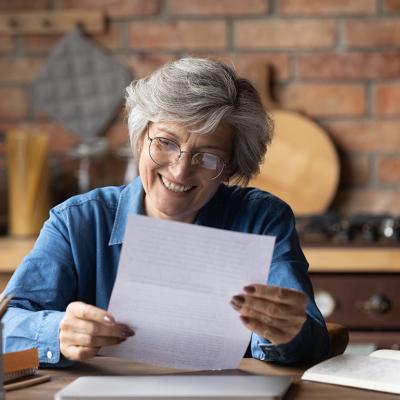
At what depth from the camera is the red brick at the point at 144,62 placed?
9.91 ft

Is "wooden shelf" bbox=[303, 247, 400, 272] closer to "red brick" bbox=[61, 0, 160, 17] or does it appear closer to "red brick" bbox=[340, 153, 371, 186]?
"red brick" bbox=[340, 153, 371, 186]

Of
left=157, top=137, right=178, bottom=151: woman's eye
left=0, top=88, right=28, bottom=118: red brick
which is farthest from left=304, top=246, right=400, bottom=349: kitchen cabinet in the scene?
left=0, top=88, right=28, bottom=118: red brick

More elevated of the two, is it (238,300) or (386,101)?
(386,101)

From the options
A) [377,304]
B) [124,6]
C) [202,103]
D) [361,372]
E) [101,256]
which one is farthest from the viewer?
[124,6]

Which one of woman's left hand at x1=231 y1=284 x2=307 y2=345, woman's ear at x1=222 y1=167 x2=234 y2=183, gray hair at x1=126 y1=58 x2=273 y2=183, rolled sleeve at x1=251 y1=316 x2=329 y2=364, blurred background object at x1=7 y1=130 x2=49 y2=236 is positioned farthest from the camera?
blurred background object at x1=7 y1=130 x2=49 y2=236

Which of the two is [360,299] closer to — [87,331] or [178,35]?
[178,35]

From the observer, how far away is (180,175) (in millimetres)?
1644

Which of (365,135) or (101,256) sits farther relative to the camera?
(365,135)

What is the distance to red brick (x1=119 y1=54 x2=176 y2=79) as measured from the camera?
3.02 metres

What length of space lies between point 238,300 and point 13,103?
1.99m

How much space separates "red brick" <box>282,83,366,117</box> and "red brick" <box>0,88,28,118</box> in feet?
2.94

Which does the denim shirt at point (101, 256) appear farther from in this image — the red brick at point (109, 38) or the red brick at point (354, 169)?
the red brick at point (109, 38)

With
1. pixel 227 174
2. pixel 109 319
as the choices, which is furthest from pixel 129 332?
pixel 227 174

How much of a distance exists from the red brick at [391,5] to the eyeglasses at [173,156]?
1474mm
